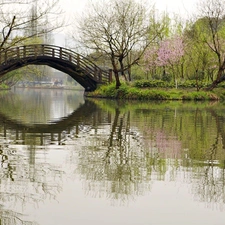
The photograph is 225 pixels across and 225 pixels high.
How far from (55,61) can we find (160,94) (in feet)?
35.2

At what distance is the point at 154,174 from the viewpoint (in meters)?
7.52

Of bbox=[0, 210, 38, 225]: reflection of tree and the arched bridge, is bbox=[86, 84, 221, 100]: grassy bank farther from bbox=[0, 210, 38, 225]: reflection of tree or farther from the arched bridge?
bbox=[0, 210, 38, 225]: reflection of tree

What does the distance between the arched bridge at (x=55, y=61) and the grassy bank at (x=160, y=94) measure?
139 inches

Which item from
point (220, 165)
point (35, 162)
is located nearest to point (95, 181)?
point (35, 162)

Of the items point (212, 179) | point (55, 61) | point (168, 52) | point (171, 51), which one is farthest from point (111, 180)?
point (168, 52)

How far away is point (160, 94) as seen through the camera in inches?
1499

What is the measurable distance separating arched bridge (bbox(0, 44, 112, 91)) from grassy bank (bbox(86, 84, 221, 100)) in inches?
139

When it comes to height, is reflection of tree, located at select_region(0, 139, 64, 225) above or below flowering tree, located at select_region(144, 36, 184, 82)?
below

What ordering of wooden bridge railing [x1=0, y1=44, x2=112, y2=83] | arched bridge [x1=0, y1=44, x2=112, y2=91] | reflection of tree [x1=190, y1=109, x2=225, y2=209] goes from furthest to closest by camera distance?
wooden bridge railing [x1=0, y1=44, x2=112, y2=83]
arched bridge [x1=0, y1=44, x2=112, y2=91]
reflection of tree [x1=190, y1=109, x2=225, y2=209]

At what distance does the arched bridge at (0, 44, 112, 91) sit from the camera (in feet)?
118

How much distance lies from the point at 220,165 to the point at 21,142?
5173 mm

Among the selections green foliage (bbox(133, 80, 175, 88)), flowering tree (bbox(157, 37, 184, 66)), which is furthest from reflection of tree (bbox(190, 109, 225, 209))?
flowering tree (bbox(157, 37, 184, 66))

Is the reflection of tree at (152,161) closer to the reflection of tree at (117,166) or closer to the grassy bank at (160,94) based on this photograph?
the reflection of tree at (117,166)

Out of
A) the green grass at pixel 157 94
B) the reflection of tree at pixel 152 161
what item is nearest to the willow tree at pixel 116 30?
the green grass at pixel 157 94
